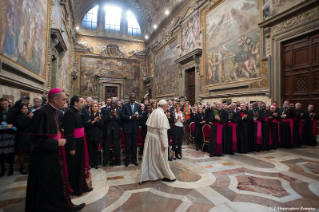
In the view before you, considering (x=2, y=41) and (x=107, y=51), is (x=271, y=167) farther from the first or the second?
(x=107, y=51)

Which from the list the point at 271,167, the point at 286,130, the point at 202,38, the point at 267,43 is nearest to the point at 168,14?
the point at 202,38

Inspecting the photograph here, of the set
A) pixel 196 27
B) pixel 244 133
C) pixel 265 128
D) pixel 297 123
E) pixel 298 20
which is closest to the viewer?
pixel 244 133

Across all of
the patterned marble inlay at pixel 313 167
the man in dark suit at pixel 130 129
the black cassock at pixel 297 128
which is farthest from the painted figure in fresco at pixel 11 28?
the black cassock at pixel 297 128

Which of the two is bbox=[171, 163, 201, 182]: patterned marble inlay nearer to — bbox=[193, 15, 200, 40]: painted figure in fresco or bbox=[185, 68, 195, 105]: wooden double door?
bbox=[185, 68, 195, 105]: wooden double door

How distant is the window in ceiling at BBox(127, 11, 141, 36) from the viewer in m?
25.5

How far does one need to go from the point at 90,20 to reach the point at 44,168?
84.8 feet

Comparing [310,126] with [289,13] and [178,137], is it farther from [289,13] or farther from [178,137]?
[178,137]

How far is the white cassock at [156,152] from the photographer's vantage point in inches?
147

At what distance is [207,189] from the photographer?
3.46 metres

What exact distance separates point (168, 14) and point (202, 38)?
21.3ft

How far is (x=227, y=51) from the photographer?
10430 mm

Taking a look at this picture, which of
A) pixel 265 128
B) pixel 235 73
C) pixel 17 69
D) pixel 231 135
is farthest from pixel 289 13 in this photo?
pixel 17 69

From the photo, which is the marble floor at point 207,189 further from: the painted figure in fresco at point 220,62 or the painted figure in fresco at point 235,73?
the painted figure in fresco at point 220,62

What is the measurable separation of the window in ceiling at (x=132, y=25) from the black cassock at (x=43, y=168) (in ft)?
83.7
